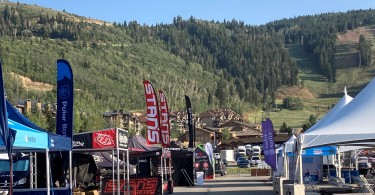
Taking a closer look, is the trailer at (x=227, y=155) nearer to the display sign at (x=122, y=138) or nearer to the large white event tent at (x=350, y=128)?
the display sign at (x=122, y=138)

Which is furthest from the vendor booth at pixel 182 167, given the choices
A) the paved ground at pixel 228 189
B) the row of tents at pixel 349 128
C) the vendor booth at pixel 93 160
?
the row of tents at pixel 349 128

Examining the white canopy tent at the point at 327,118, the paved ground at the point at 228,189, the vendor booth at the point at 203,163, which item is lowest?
the paved ground at the point at 228,189

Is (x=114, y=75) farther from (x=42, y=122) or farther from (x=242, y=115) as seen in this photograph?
(x=42, y=122)

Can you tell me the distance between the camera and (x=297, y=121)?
16950 cm

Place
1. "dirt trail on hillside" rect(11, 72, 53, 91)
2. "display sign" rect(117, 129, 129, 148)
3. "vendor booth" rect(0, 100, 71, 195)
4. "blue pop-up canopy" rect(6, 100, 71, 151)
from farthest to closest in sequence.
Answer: "dirt trail on hillside" rect(11, 72, 53, 91), "display sign" rect(117, 129, 129, 148), "blue pop-up canopy" rect(6, 100, 71, 151), "vendor booth" rect(0, 100, 71, 195)

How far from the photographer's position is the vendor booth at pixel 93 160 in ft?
59.8

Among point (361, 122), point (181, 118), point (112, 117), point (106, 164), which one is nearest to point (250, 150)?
point (112, 117)

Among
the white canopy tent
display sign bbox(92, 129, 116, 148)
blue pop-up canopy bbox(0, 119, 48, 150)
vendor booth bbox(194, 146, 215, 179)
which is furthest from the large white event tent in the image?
vendor booth bbox(194, 146, 215, 179)

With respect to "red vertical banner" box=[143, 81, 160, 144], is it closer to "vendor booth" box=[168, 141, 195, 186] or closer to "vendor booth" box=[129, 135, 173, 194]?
"vendor booth" box=[129, 135, 173, 194]

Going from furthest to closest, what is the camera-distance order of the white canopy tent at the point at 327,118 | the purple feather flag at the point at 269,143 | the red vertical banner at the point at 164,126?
the purple feather flag at the point at 269,143
the red vertical banner at the point at 164,126
the white canopy tent at the point at 327,118

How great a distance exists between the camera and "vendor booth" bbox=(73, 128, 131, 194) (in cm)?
1823

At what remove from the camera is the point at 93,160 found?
24062 mm

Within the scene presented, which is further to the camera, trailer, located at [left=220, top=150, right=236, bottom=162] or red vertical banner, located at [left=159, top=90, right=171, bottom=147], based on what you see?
trailer, located at [left=220, top=150, right=236, bottom=162]

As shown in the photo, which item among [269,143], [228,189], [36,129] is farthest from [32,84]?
[36,129]
